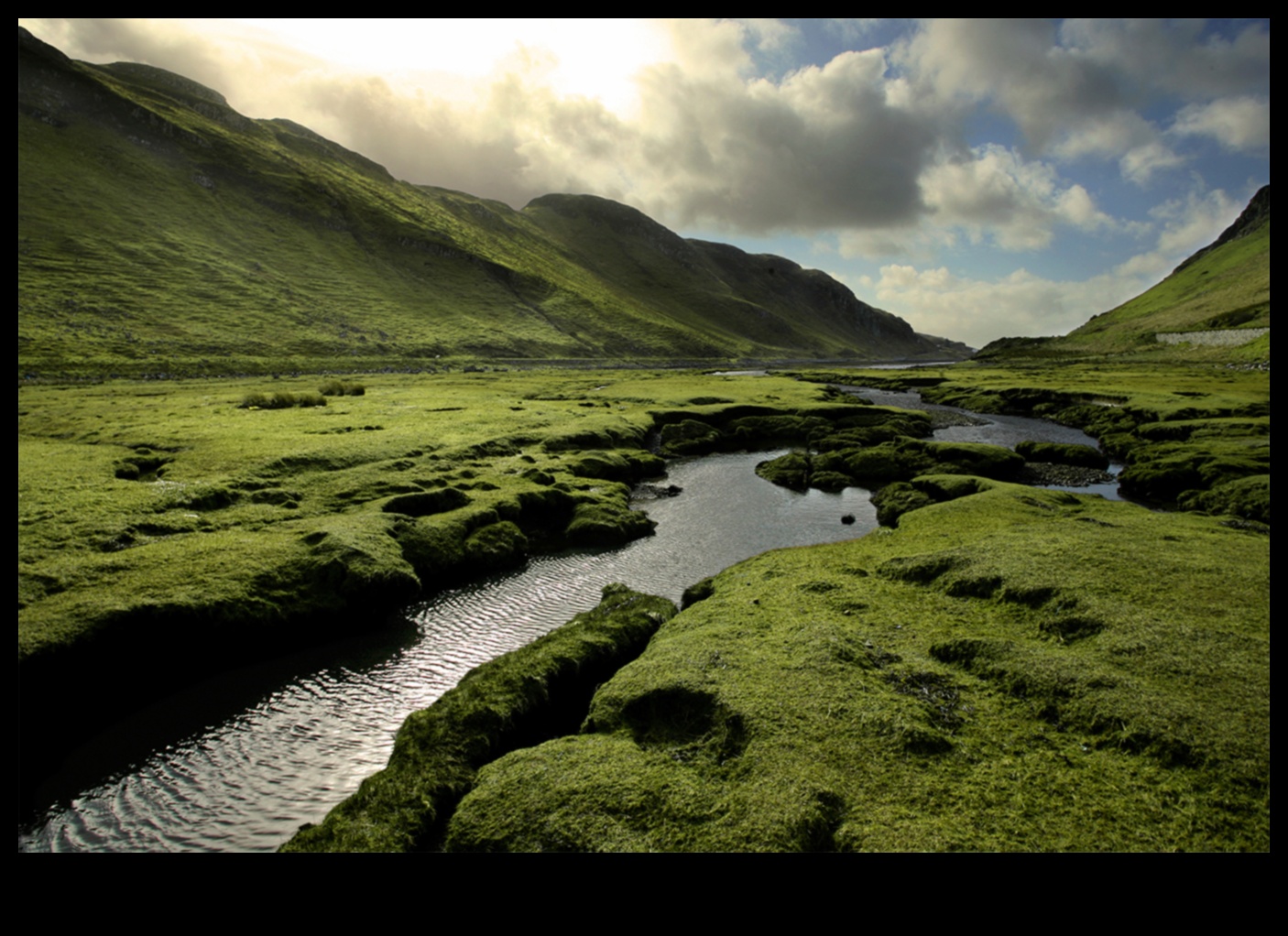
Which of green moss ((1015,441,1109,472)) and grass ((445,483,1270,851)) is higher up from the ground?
green moss ((1015,441,1109,472))

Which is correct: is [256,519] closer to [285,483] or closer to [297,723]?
[285,483]

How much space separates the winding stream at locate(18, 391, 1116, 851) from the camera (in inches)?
560

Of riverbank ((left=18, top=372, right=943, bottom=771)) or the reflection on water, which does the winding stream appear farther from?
riverbank ((left=18, top=372, right=943, bottom=771))

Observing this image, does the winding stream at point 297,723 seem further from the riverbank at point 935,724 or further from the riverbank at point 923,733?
the riverbank at point 935,724

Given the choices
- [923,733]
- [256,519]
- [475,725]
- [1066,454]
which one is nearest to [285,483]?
[256,519]

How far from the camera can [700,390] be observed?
95188 mm

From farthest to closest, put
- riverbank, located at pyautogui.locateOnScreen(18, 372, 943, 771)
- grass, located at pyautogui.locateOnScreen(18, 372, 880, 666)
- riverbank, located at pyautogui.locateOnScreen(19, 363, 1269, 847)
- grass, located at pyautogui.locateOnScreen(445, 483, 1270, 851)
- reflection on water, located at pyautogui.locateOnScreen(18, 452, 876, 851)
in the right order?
grass, located at pyautogui.locateOnScreen(18, 372, 880, 666), riverbank, located at pyautogui.locateOnScreen(19, 363, 1269, 847), riverbank, located at pyautogui.locateOnScreen(18, 372, 943, 771), reflection on water, located at pyautogui.locateOnScreen(18, 452, 876, 851), grass, located at pyautogui.locateOnScreen(445, 483, 1270, 851)

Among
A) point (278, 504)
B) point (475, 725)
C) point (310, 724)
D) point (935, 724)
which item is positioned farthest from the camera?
point (278, 504)

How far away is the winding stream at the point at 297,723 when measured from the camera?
46.7 feet

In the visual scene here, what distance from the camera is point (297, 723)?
1806cm

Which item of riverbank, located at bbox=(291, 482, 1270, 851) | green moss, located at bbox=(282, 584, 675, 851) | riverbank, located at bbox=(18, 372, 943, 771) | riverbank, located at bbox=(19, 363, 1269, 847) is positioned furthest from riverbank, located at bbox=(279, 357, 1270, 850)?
riverbank, located at bbox=(18, 372, 943, 771)

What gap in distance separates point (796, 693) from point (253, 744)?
15.1 m

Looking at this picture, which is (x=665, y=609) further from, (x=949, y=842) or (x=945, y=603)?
(x=949, y=842)
